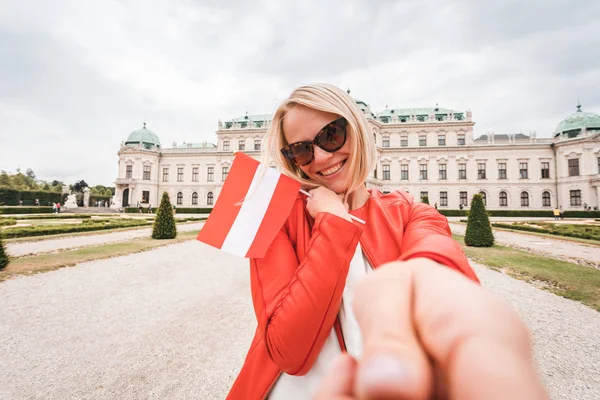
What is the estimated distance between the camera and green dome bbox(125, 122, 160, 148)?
34688mm

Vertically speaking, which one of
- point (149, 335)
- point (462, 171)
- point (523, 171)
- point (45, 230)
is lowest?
point (149, 335)

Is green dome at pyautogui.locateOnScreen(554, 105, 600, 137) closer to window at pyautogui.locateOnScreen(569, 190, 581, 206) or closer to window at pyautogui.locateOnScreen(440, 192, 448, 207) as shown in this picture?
window at pyautogui.locateOnScreen(569, 190, 581, 206)

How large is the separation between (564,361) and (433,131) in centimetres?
3009

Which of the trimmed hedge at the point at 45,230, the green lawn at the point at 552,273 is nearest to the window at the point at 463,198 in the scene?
the green lawn at the point at 552,273

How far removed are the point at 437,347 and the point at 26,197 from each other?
3658 centimetres

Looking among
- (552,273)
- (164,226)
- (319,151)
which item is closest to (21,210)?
(164,226)

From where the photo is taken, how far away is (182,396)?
1956 mm

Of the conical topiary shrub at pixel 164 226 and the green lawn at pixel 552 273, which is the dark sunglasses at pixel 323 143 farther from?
the conical topiary shrub at pixel 164 226

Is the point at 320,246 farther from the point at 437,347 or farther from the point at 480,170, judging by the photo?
the point at 480,170

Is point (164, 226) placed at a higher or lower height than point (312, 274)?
lower

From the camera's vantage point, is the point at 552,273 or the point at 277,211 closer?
the point at 277,211

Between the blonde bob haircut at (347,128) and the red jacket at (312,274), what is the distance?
0.19 metres

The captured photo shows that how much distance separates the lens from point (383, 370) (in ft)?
0.96

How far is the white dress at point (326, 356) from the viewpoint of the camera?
79 cm
